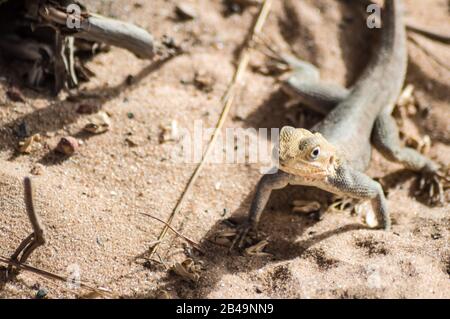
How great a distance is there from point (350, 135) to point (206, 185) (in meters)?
1.15

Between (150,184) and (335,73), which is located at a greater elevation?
(335,73)

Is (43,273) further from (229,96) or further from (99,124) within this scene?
(229,96)

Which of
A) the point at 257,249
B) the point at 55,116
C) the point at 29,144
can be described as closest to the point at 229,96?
the point at 55,116

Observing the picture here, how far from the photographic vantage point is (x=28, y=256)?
3.19m

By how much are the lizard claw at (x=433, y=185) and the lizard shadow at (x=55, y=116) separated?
7.97 feet

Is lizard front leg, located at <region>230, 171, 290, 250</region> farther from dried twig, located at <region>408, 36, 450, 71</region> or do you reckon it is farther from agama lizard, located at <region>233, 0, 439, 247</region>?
dried twig, located at <region>408, 36, 450, 71</region>

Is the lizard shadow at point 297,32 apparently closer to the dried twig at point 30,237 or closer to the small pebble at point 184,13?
the small pebble at point 184,13

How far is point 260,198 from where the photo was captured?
3742 millimetres

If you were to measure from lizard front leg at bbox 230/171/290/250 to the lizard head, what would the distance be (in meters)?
0.28

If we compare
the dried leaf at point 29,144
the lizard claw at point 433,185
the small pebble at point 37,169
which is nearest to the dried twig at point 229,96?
the small pebble at point 37,169

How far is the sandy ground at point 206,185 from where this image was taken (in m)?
3.27

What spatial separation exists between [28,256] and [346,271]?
1889 mm
